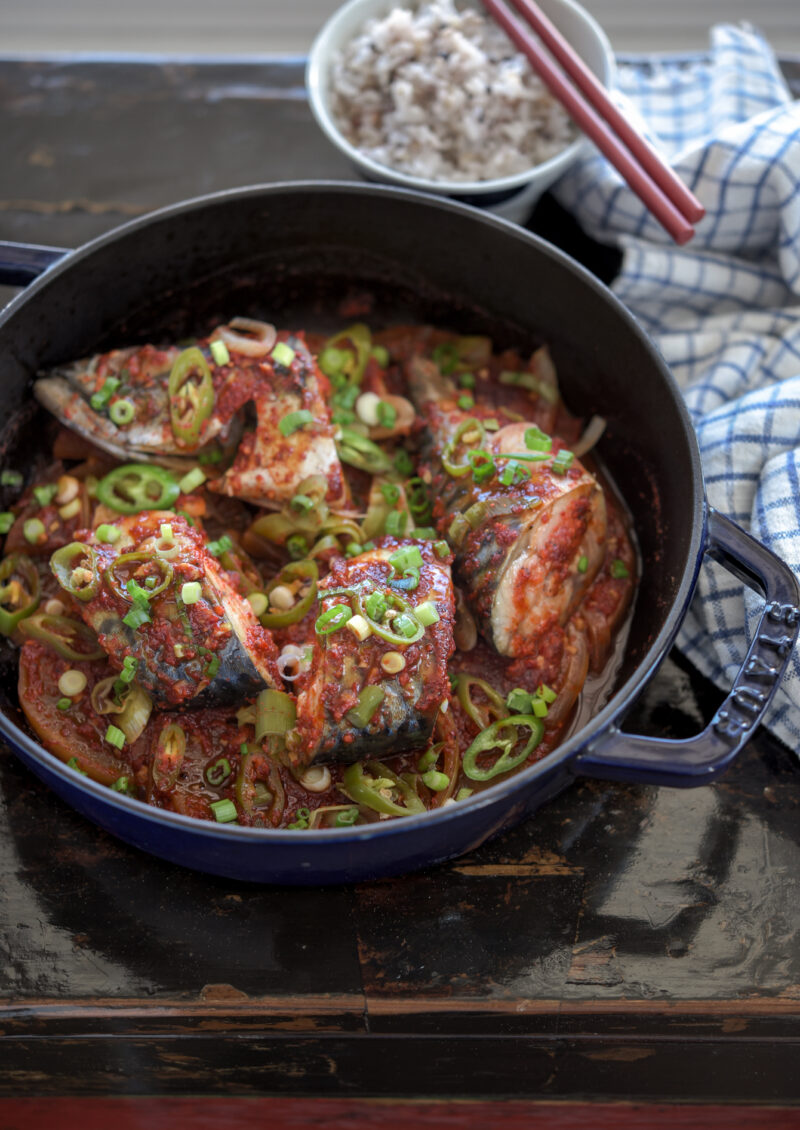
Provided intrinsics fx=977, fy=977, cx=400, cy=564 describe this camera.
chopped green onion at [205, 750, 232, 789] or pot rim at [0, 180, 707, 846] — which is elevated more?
pot rim at [0, 180, 707, 846]

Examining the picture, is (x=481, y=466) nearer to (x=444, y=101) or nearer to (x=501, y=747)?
(x=501, y=747)

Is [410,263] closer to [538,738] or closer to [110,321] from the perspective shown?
[110,321]

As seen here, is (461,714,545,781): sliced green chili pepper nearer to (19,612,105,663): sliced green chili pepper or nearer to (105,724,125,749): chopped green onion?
(105,724,125,749): chopped green onion

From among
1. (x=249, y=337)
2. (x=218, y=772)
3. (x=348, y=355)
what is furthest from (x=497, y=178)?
(x=218, y=772)

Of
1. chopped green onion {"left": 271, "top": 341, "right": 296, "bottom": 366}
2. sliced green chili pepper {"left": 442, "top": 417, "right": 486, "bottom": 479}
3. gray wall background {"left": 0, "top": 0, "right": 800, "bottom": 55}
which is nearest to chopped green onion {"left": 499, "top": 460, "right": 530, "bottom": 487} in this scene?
sliced green chili pepper {"left": 442, "top": 417, "right": 486, "bottom": 479}

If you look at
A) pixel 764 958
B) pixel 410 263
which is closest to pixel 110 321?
pixel 410 263
